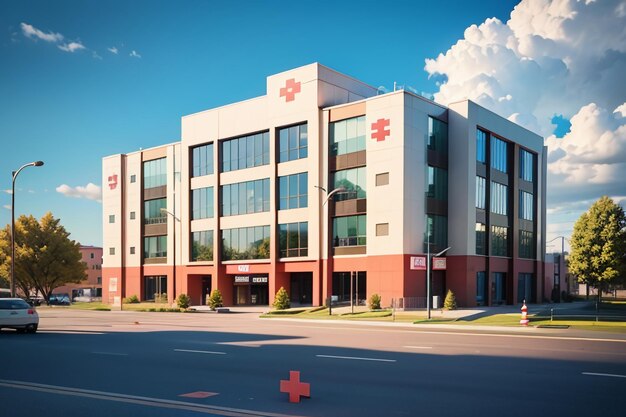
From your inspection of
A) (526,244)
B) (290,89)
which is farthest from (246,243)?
(526,244)

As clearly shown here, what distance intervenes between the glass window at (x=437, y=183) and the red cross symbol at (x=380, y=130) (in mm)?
4761

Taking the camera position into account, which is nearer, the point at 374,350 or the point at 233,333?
the point at 374,350

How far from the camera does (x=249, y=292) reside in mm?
56125

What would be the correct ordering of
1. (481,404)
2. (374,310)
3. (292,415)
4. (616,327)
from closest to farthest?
(292,415) < (481,404) < (616,327) < (374,310)

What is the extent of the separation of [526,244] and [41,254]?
174ft

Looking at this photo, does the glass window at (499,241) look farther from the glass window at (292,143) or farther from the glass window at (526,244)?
the glass window at (292,143)

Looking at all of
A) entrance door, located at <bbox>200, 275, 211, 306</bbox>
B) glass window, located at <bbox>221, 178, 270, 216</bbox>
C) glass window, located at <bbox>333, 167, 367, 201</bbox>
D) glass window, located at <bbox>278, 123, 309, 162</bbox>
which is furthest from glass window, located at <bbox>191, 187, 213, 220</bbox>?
glass window, located at <bbox>333, 167, 367, 201</bbox>

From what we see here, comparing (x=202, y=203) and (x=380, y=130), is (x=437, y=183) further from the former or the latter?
(x=202, y=203)

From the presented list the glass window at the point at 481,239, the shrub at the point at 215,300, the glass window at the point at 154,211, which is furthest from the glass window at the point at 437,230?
the glass window at the point at 154,211

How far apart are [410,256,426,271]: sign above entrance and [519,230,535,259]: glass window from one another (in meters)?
15.7

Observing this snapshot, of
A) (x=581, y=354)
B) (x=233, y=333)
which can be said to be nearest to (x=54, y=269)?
(x=233, y=333)

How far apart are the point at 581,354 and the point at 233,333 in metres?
13.8

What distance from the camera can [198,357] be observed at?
51.6 ft

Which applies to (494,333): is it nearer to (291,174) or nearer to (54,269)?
(291,174)
